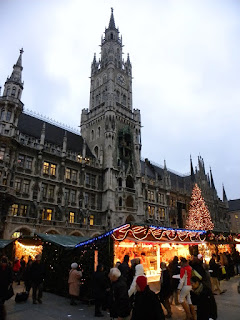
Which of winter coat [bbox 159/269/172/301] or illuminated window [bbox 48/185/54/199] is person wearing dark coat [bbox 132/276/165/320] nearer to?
winter coat [bbox 159/269/172/301]

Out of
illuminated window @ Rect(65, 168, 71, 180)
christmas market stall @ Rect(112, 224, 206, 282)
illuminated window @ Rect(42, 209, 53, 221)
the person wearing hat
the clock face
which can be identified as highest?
the clock face

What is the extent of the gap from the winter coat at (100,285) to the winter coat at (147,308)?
4907 millimetres

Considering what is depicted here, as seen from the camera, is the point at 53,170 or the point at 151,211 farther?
the point at 151,211

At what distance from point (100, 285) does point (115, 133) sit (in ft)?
104

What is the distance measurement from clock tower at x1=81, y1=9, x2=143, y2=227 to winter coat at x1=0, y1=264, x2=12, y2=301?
88.0 feet

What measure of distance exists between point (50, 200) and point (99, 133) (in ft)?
51.5

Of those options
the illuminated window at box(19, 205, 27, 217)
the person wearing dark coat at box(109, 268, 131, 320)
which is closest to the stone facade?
the illuminated window at box(19, 205, 27, 217)

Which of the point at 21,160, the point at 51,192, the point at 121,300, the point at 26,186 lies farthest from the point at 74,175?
the point at 121,300

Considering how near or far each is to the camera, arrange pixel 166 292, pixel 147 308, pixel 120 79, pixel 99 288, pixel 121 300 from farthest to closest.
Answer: pixel 120 79 < pixel 99 288 < pixel 166 292 < pixel 121 300 < pixel 147 308

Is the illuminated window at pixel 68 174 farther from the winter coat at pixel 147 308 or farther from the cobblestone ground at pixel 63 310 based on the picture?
the winter coat at pixel 147 308

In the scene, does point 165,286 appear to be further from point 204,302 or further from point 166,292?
point 204,302

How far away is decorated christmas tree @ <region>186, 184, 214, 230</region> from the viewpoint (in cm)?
4558

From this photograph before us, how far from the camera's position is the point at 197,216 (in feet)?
154

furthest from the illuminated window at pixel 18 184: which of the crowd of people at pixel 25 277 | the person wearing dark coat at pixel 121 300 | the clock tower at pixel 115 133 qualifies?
the person wearing dark coat at pixel 121 300
